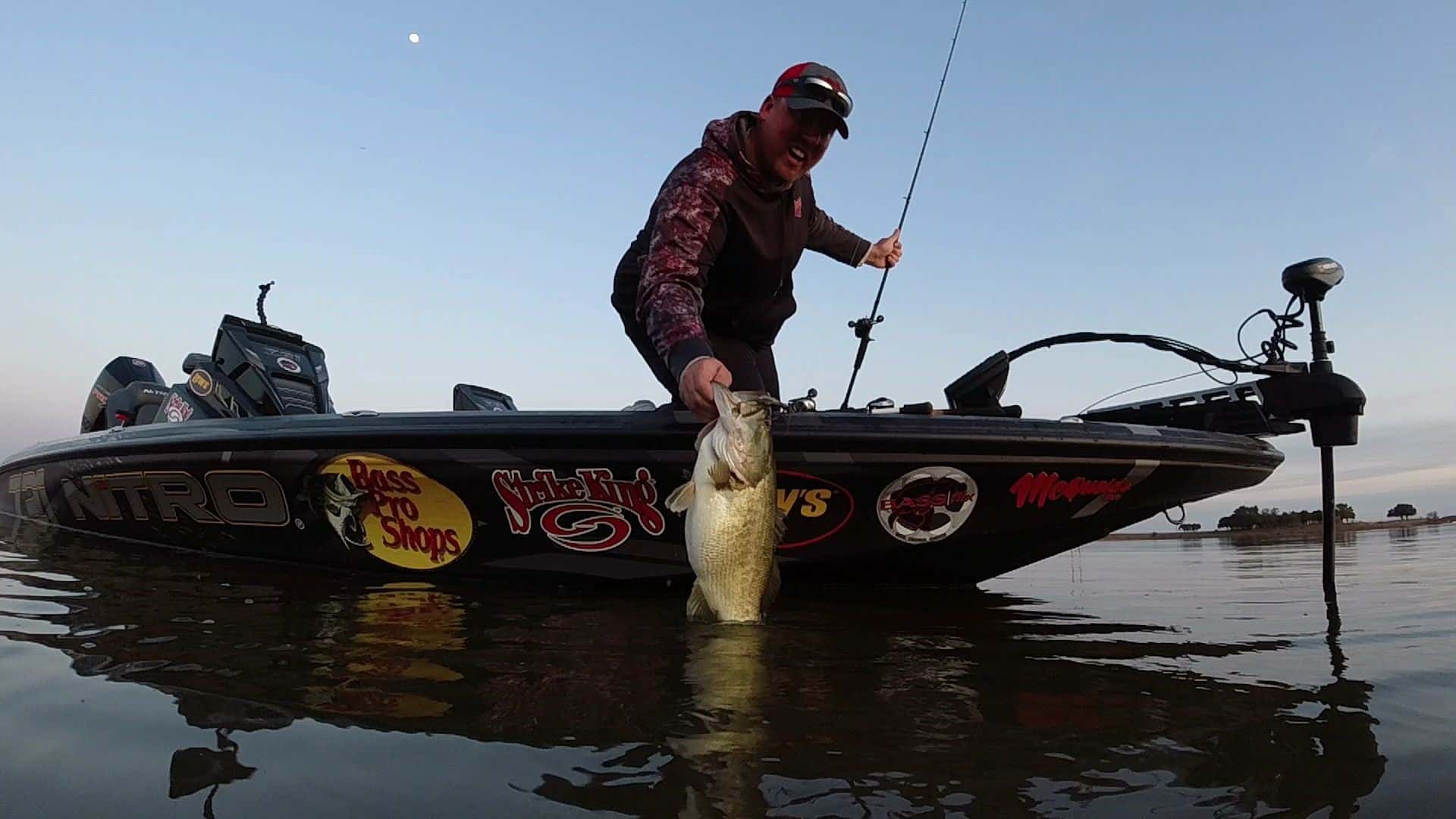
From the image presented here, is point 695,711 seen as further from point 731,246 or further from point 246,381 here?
point 246,381

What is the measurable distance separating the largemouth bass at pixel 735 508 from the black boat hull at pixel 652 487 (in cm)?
68

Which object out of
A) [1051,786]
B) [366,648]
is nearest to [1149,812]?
[1051,786]

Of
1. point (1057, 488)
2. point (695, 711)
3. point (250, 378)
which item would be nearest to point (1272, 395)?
point (1057, 488)

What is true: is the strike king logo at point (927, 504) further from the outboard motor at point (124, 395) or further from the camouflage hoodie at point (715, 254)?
the outboard motor at point (124, 395)

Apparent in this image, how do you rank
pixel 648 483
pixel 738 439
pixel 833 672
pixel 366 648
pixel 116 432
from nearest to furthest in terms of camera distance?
pixel 833 672, pixel 366 648, pixel 738 439, pixel 648 483, pixel 116 432

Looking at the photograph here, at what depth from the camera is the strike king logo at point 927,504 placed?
3635 millimetres

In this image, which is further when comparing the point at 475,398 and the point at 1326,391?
the point at 475,398

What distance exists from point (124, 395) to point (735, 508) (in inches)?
260

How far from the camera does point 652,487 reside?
368cm

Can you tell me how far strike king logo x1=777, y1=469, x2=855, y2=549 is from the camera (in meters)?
3.62

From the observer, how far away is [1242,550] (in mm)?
10523

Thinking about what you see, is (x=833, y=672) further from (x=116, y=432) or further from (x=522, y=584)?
(x=116, y=432)

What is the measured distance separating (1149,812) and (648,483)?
266 centimetres

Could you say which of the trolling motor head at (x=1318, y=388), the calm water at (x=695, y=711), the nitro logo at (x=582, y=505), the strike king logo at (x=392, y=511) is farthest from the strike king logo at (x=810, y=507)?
the trolling motor head at (x=1318, y=388)
